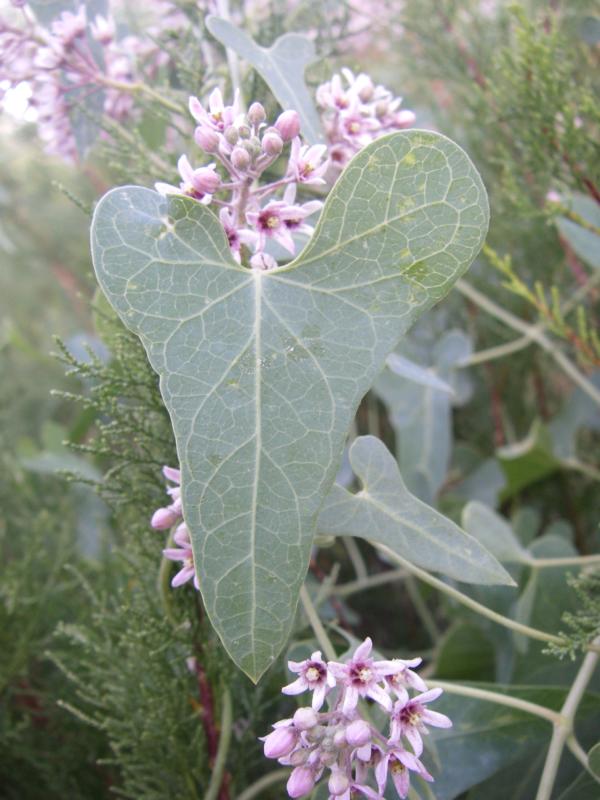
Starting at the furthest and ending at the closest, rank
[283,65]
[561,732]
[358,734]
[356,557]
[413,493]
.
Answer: [356,557] → [413,493] → [283,65] → [561,732] → [358,734]

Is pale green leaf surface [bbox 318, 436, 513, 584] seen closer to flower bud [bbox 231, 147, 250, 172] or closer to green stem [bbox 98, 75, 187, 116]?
flower bud [bbox 231, 147, 250, 172]

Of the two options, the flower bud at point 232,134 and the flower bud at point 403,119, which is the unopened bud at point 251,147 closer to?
the flower bud at point 232,134

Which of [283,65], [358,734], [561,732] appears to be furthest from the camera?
[283,65]

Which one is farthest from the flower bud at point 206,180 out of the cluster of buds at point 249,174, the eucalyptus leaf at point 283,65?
the eucalyptus leaf at point 283,65

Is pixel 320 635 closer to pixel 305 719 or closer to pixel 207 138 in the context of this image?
pixel 305 719

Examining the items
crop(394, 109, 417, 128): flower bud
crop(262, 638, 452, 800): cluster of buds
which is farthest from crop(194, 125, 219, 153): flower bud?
crop(262, 638, 452, 800): cluster of buds

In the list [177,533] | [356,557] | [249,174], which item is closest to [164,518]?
[177,533]

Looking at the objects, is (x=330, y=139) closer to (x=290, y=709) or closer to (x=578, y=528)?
(x=290, y=709)
